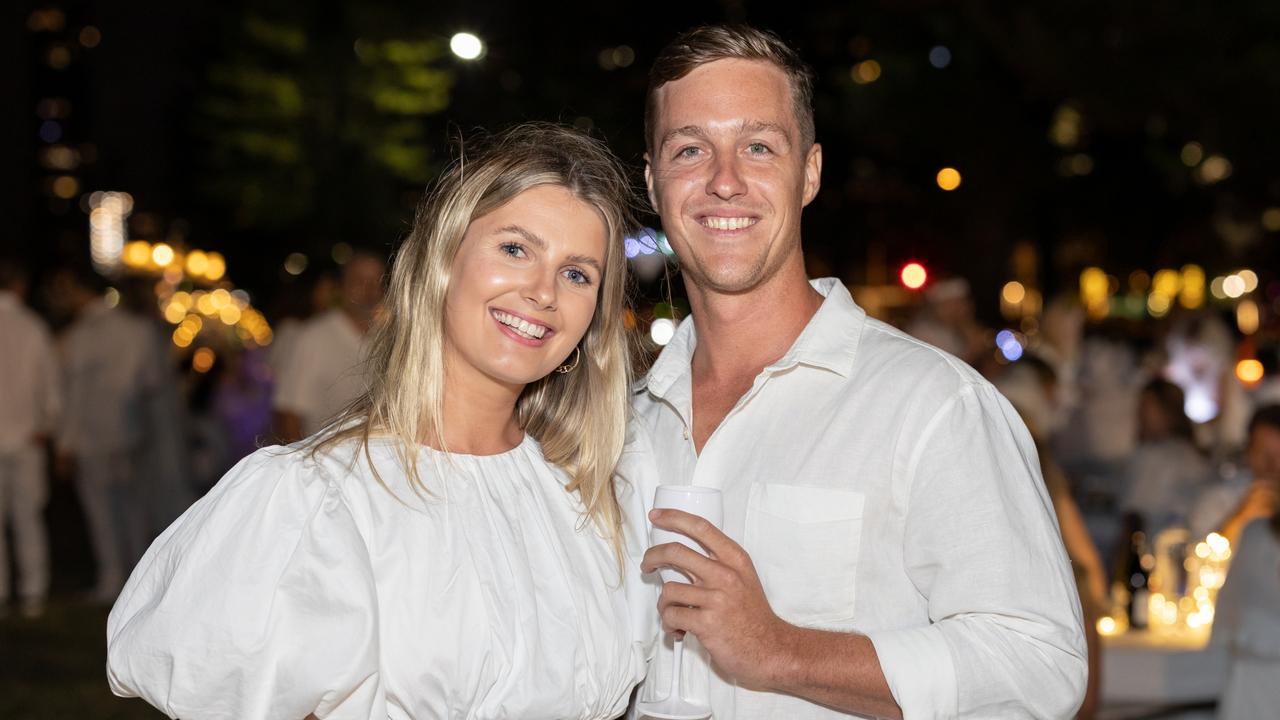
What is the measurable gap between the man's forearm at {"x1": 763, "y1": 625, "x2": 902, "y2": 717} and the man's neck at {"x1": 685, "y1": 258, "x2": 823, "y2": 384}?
719mm

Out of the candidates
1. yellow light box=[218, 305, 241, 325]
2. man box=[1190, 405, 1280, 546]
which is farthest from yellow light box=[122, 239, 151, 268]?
man box=[1190, 405, 1280, 546]

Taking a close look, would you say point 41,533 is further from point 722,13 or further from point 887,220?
point 887,220

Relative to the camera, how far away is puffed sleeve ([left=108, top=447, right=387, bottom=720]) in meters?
2.14

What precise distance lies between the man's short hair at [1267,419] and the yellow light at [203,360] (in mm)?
9432

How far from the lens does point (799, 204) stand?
2814 millimetres

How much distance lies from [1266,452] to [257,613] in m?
4.91

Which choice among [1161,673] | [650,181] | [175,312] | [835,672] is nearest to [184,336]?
[175,312]

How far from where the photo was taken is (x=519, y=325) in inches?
101

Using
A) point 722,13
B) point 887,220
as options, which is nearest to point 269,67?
point 887,220

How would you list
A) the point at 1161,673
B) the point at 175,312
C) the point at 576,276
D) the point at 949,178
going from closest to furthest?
the point at 576,276, the point at 1161,673, the point at 949,178, the point at 175,312

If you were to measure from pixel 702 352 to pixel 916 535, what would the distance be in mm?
759

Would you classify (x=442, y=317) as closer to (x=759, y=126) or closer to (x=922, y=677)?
(x=759, y=126)

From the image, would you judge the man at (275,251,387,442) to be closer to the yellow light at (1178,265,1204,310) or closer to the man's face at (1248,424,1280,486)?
the man's face at (1248,424,1280,486)

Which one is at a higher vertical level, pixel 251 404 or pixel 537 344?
pixel 537 344
